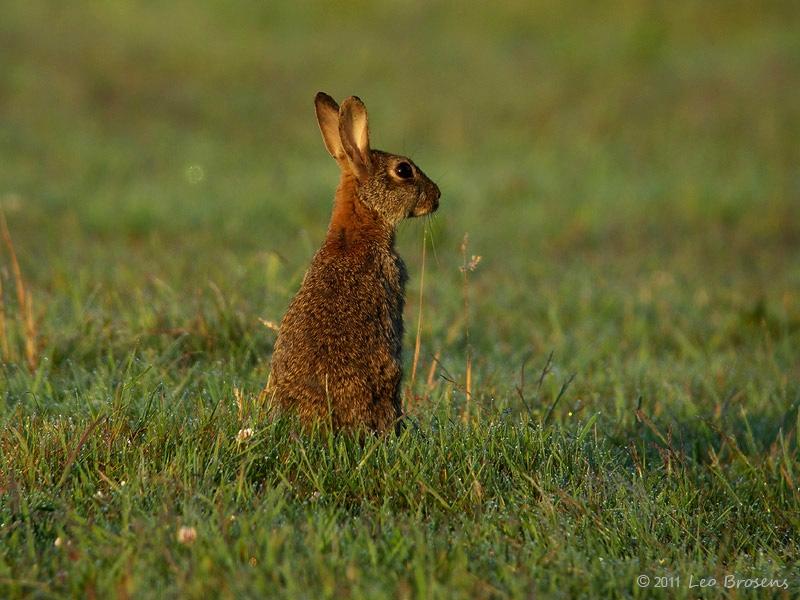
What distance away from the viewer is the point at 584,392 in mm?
5098

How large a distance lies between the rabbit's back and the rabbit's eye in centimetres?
61

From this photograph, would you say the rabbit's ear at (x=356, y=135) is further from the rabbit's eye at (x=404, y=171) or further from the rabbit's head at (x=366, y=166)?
the rabbit's eye at (x=404, y=171)

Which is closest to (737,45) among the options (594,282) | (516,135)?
(516,135)

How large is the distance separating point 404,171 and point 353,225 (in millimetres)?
428

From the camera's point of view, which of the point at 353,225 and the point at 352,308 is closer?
the point at 352,308

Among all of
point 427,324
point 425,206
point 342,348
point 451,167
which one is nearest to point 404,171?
point 425,206

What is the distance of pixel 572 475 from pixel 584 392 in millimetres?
1554

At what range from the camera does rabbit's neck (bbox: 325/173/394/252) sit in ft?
14.2

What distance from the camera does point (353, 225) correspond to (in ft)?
14.6

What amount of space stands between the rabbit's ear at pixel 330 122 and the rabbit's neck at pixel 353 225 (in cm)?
13

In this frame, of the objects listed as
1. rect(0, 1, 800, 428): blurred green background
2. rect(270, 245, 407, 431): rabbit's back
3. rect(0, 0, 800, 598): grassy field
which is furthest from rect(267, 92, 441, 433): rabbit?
rect(0, 1, 800, 428): blurred green background

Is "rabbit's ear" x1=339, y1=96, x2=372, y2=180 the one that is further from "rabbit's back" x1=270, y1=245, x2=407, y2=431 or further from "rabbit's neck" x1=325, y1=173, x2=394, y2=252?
"rabbit's back" x1=270, y1=245, x2=407, y2=431

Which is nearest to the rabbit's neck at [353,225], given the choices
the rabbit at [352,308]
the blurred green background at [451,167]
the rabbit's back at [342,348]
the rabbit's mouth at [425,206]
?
the rabbit at [352,308]

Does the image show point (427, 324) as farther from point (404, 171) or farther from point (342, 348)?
point (342, 348)
